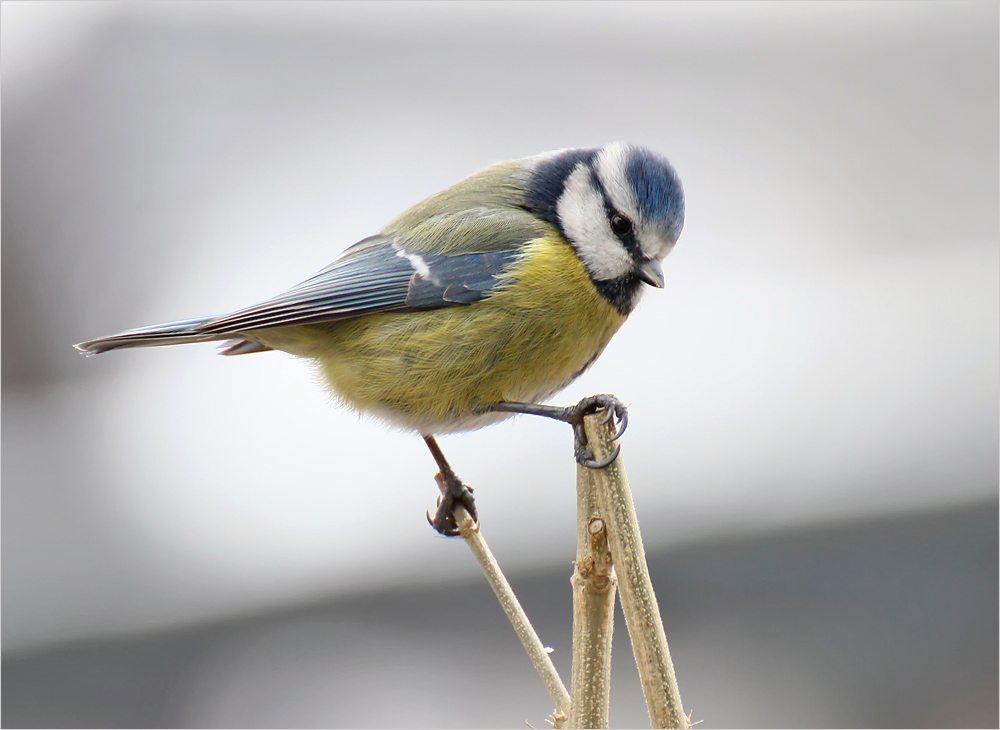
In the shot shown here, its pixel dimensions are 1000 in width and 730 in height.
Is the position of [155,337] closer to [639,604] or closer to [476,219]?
[476,219]

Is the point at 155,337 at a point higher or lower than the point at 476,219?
lower

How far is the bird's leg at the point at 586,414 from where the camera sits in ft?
2.20

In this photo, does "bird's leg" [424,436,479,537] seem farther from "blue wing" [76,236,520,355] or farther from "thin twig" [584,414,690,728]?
"thin twig" [584,414,690,728]

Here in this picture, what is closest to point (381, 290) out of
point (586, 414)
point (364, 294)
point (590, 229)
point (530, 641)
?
point (364, 294)

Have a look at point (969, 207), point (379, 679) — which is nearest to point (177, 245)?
point (379, 679)

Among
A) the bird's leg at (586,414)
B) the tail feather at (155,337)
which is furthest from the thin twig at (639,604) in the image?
the tail feather at (155,337)

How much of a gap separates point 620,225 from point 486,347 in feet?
0.74

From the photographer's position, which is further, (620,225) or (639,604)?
(620,225)

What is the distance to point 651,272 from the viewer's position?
1.04 meters

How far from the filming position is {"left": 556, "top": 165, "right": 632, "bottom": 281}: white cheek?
107 cm

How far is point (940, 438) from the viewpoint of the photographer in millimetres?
2105

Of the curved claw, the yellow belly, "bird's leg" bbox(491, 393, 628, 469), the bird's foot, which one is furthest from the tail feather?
the curved claw

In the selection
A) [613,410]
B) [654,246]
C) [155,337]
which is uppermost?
[654,246]

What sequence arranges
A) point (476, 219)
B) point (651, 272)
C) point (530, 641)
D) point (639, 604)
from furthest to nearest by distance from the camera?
1. point (476, 219)
2. point (651, 272)
3. point (530, 641)
4. point (639, 604)
